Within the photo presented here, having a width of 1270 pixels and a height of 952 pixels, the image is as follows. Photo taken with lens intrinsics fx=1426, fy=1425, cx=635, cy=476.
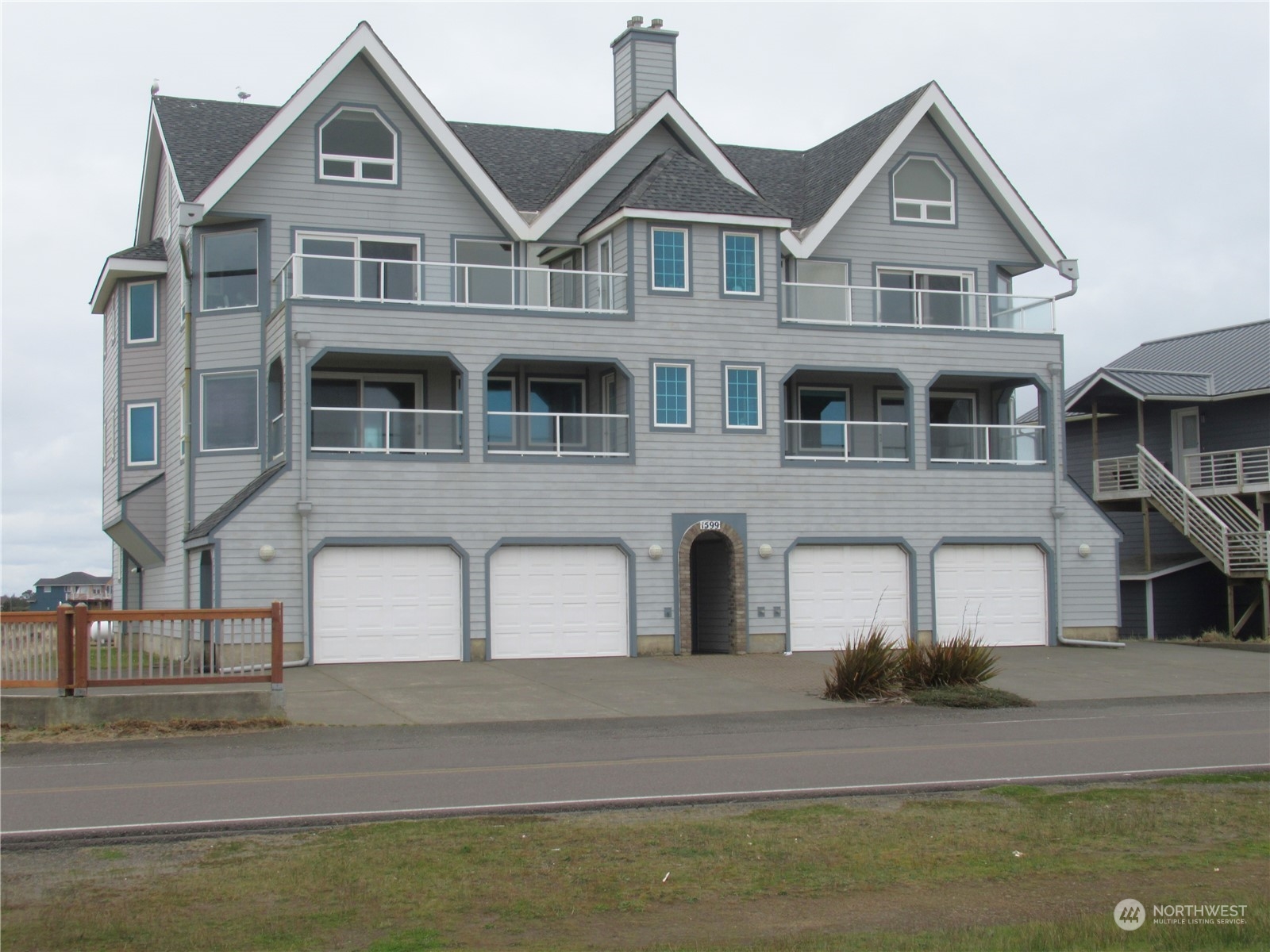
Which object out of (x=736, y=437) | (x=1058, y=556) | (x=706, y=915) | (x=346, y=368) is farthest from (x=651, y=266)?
(x=706, y=915)

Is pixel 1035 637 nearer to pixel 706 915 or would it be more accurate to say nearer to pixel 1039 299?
pixel 1039 299

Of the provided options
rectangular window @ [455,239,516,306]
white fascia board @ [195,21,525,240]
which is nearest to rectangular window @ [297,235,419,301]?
rectangular window @ [455,239,516,306]

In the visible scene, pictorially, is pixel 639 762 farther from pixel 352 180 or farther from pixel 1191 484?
pixel 1191 484

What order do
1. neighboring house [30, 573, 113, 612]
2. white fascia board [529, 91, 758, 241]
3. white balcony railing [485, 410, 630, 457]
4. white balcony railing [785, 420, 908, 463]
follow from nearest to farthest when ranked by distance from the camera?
white balcony railing [485, 410, 630, 457] < white fascia board [529, 91, 758, 241] < white balcony railing [785, 420, 908, 463] < neighboring house [30, 573, 113, 612]

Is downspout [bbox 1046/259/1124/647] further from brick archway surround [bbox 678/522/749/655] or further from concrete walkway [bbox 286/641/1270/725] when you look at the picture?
brick archway surround [bbox 678/522/749/655]

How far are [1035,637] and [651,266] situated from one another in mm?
11561

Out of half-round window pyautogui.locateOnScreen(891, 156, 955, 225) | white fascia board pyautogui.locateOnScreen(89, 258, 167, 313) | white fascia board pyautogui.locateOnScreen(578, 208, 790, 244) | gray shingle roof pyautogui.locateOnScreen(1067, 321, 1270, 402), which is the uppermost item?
half-round window pyautogui.locateOnScreen(891, 156, 955, 225)

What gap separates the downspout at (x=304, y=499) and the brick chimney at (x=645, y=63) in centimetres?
1114

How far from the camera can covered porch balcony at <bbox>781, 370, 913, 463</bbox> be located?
30469mm

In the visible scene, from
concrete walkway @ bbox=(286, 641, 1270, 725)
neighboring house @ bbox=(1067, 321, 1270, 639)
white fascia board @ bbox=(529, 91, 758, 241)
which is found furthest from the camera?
neighboring house @ bbox=(1067, 321, 1270, 639)

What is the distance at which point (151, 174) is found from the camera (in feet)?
106

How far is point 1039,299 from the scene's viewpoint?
1249 inches

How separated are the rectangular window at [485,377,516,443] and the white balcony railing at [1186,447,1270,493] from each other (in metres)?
17.9

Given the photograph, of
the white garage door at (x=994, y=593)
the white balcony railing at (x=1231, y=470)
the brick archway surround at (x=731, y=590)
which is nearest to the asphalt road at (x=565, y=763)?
the brick archway surround at (x=731, y=590)
